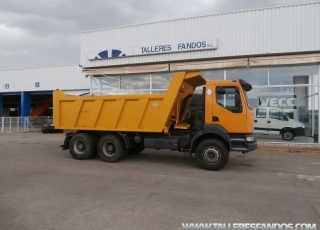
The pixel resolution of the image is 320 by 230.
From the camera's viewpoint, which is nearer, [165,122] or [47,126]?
[165,122]

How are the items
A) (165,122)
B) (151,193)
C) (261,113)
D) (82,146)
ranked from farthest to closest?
(261,113) < (82,146) < (165,122) < (151,193)

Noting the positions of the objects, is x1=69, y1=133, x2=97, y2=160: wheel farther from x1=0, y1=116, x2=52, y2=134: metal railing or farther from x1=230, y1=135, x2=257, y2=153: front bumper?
x1=0, y1=116, x2=52, y2=134: metal railing

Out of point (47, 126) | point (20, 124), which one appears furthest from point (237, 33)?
point (20, 124)

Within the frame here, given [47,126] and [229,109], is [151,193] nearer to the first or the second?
[229,109]

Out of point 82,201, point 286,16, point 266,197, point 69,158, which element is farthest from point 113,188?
point 286,16

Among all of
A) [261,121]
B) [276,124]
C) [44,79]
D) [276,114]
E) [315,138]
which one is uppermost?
[44,79]

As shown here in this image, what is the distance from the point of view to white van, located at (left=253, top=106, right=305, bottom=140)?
42.3ft

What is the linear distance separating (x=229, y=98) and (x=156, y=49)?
25.3 ft

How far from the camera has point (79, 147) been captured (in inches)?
368

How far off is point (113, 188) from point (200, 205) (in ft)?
6.81

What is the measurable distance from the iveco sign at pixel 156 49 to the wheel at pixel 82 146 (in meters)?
7.05

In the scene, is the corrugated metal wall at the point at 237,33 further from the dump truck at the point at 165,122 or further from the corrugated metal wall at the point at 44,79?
the corrugated metal wall at the point at 44,79

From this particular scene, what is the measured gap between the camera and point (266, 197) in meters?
5.25

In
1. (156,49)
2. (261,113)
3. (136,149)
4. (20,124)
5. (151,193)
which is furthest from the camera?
(20,124)
